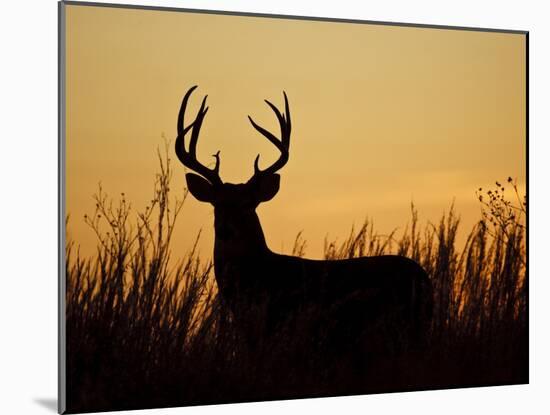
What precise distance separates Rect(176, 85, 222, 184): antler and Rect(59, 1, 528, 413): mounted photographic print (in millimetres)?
11

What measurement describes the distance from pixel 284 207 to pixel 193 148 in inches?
23.2

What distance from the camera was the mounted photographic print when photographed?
6.61 meters

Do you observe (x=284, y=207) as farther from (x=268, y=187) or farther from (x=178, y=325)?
(x=178, y=325)

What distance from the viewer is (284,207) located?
6949mm

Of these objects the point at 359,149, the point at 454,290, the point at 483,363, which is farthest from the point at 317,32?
the point at 483,363

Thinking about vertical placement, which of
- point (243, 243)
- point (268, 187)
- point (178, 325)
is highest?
point (268, 187)

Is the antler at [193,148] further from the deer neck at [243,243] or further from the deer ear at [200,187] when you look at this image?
the deer neck at [243,243]

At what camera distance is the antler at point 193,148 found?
265 inches

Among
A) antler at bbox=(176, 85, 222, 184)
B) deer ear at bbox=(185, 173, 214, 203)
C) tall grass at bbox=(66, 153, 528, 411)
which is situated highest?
antler at bbox=(176, 85, 222, 184)

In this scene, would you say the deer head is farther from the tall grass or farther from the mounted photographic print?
the tall grass

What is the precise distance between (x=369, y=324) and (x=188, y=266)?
107 centimetres

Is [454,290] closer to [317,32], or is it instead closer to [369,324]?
[369,324]

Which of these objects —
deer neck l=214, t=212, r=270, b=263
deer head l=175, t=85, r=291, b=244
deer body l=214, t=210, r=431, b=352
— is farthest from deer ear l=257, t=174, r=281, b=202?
deer body l=214, t=210, r=431, b=352

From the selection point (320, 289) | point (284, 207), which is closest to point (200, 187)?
point (284, 207)
